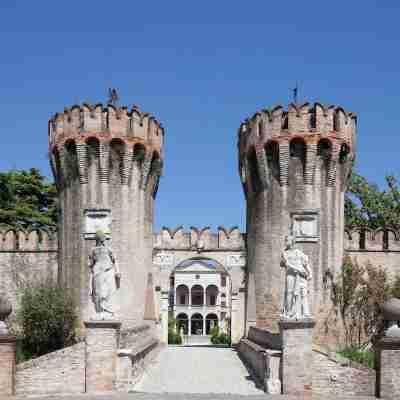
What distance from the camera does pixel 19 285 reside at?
25109 mm

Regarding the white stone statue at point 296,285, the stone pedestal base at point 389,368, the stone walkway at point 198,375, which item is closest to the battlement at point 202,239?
the stone walkway at point 198,375

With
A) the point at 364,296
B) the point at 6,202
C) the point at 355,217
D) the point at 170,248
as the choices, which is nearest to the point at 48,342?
the point at 170,248

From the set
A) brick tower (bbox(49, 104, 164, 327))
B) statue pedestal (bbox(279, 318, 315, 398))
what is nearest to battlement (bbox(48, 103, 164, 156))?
brick tower (bbox(49, 104, 164, 327))

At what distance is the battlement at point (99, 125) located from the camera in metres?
23.0

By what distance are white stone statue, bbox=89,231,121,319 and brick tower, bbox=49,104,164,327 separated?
808 centimetres

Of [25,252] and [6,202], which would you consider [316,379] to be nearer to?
[25,252]

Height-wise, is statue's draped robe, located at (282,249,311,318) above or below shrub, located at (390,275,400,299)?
above

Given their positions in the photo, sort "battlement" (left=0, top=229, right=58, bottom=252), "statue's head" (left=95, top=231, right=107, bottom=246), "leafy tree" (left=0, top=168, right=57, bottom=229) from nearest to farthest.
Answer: "statue's head" (left=95, top=231, right=107, bottom=246) < "battlement" (left=0, top=229, right=58, bottom=252) < "leafy tree" (left=0, top=168, right=57, bottom=229)

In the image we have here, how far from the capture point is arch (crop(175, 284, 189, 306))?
7364 centimetres

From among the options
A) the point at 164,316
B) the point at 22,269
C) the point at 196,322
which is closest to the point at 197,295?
the point at 196,322

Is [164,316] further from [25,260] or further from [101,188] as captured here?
[101,188]

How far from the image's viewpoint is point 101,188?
23.2 meters

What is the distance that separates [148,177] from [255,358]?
9.57 m

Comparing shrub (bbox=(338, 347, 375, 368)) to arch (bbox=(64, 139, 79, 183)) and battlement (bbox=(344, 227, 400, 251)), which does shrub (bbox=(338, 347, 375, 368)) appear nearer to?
battlement (bbox=(344, 227, 400, 251))
